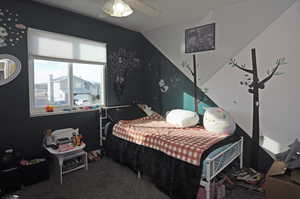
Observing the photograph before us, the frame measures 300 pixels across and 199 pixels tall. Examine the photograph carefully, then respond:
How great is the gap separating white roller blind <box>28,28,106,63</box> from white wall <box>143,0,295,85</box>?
4.89ft

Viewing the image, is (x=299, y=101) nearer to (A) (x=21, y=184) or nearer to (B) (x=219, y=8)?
(B) (x=219, y=8)

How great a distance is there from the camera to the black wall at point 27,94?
2.36 meters

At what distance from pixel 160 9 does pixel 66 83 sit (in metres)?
2.01

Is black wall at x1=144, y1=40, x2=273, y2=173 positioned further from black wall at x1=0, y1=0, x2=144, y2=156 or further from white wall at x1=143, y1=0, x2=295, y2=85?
black wall at x1=0, y1=0, x2=144, y2=156

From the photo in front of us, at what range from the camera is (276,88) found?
7.88 feet

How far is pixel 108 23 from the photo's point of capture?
3.42m

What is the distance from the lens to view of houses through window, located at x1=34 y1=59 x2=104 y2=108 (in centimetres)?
269

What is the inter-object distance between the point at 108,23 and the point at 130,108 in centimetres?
174

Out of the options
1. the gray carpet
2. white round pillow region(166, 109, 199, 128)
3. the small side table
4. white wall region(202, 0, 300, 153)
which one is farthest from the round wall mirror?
white wall region(202, 0, 300, 153)

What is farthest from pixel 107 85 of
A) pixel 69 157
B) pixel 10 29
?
pixel 10 29

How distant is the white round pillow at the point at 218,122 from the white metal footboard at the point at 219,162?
0.22 metres

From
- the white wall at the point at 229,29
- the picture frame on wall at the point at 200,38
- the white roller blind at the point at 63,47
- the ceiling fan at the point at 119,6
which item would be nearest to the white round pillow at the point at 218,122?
the white wall at the point at 229,29

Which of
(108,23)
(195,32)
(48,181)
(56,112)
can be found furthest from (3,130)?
(195,32)

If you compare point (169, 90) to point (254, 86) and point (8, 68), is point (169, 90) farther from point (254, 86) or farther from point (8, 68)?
point (8, 68)
